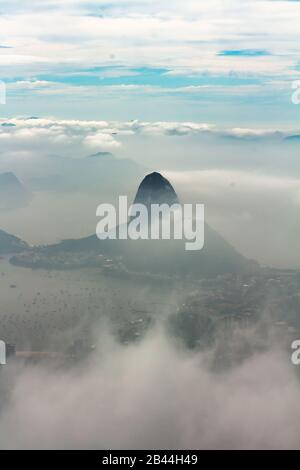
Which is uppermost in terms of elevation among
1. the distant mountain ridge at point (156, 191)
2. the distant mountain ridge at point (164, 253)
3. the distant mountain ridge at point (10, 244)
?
the distant mountain ridge at point (156, 191)

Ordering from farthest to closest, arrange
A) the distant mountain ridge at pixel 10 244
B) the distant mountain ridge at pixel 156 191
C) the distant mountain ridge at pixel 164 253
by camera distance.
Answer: the distant mountain ridge at pixel 156 191, the distant mountain ridge at pixel 10 244, the distant mountain ridge at pixel 164 253

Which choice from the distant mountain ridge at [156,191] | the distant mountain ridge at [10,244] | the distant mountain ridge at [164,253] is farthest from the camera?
the distant mountain ridge at [156,191]

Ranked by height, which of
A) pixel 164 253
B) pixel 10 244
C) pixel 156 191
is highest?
pixel 156 191

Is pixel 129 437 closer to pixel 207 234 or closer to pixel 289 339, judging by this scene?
pixel 289 339

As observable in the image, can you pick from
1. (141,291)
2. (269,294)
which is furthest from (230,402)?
(141,291)

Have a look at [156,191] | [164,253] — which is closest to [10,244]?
[156,191]

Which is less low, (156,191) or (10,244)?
(156,191)

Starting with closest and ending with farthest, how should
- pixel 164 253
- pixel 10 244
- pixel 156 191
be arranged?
pixel 164 253
pixel 10 244
pixel 156 191

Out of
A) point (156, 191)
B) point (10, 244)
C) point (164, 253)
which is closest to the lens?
point (164, 253)

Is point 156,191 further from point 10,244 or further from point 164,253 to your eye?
point 10,244

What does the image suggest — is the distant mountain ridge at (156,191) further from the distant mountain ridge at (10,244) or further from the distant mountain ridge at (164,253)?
the distant mountain ridge at (10,244)

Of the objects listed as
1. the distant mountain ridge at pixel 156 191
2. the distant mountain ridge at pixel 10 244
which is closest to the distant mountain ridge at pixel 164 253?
the distant mountain ridge at pixel 156 191
